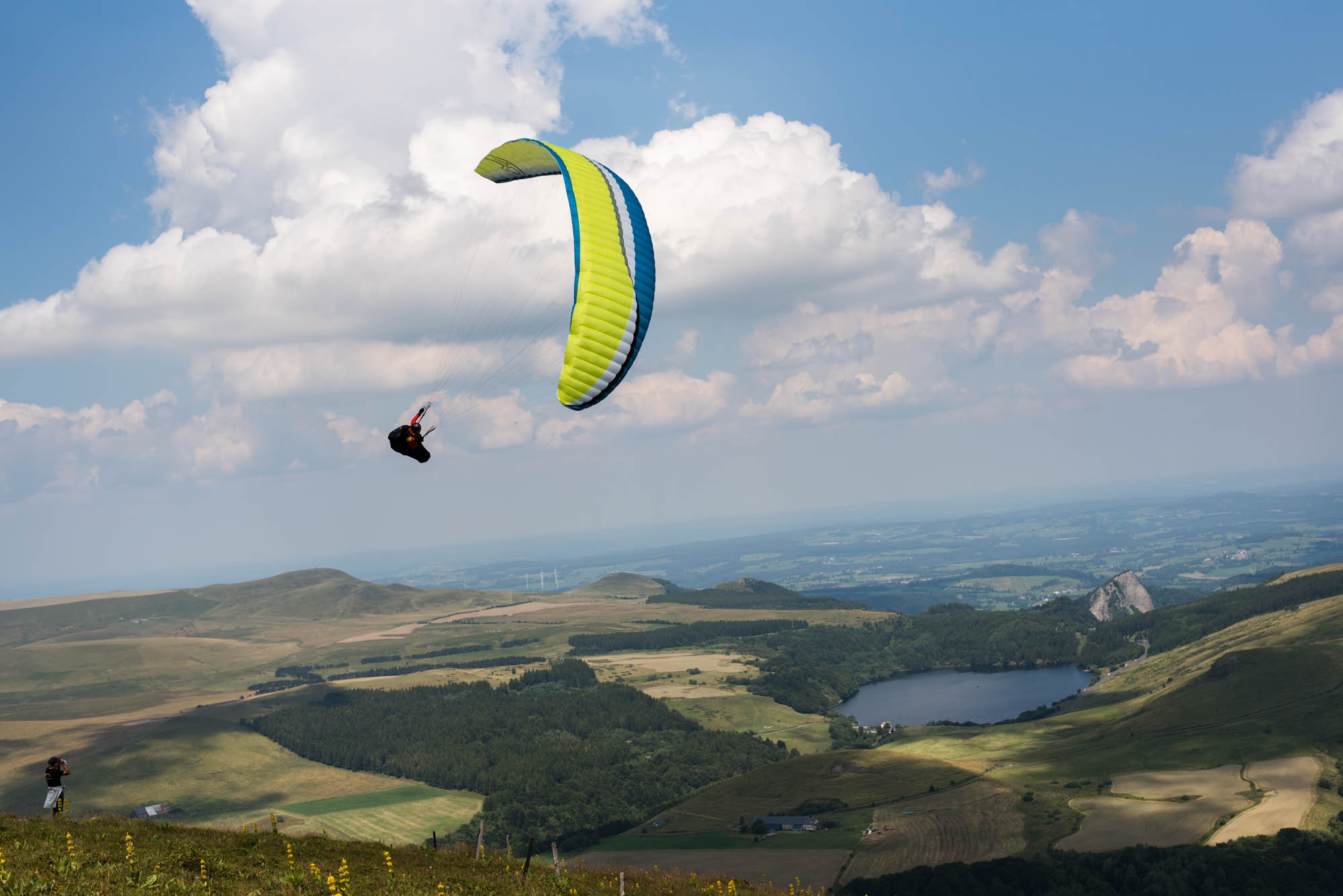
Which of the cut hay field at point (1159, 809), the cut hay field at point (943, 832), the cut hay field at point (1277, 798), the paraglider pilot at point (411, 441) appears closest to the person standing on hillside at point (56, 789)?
the paraglider pilot at point (411, 441)

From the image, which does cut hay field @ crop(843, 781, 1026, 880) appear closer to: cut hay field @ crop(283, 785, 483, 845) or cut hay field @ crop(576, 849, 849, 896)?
cut hay field @ crop(576, 849, 849, 896)

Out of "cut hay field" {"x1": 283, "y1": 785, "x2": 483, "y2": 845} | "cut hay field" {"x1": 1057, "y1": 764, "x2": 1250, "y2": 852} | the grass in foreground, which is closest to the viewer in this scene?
the grass in foreground

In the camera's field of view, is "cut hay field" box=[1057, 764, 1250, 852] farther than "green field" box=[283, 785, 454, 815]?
No

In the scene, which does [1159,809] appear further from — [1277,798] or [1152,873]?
[1152,873]

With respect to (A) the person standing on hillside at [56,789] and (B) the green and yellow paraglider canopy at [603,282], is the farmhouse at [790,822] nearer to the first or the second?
(A) the person standing on hillside at [56,789]

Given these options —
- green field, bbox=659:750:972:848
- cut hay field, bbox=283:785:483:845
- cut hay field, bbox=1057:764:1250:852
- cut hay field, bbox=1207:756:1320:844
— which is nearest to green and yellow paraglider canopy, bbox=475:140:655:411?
cut hay field, bbox=1057:764:1250:852

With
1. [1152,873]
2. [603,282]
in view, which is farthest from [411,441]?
[1152,873]
